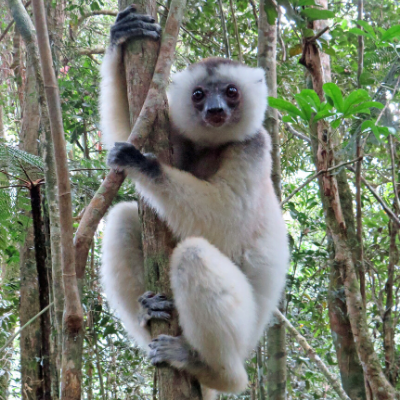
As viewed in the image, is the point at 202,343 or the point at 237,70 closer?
the point at 202,343

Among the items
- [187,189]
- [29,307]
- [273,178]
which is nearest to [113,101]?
[187,189]

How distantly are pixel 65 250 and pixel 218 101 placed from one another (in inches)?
73.5

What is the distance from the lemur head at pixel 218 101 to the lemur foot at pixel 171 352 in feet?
5.15

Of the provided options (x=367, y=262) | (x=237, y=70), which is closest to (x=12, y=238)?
(x=237, y=70)

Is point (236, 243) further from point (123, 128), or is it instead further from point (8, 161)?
point (8, 161)

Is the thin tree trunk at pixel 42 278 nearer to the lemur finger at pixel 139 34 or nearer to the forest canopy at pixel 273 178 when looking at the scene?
the forest canopy at pixel 273 178

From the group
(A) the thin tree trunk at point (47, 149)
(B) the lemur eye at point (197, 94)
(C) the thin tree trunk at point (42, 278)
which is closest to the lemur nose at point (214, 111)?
(B) the lemur eye at point (197, 94)

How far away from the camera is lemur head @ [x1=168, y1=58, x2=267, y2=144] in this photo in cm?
331

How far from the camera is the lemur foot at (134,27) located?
2.83m

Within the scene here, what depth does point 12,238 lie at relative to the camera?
4.26m

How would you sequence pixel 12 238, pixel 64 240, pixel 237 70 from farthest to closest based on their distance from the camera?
1. pixel 12 238
2. pixel 237 70
3. pixel 64 240

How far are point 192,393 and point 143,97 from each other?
5.71 ft

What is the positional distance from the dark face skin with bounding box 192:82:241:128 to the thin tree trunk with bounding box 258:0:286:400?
0.86 meters

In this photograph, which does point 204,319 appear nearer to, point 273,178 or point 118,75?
point 118,75
